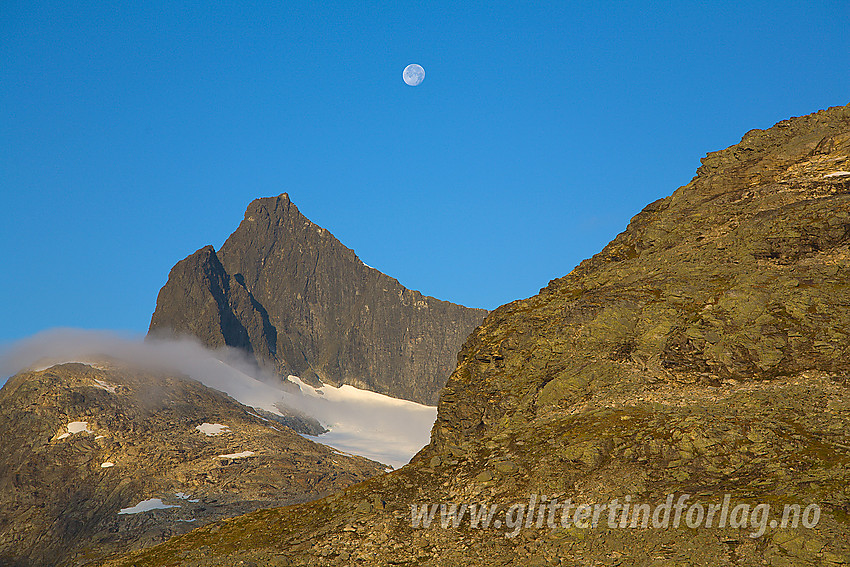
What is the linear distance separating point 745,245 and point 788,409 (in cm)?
1772

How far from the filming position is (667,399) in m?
45.6

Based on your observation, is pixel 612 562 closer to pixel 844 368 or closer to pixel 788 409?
pixel 788 409

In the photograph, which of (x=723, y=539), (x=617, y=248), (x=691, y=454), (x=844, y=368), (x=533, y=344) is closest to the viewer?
(x=723, y=539)

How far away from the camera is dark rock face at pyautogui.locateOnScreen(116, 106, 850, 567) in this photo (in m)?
35.8

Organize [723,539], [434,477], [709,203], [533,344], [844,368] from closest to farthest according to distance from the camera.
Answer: [723,539]
[844,368]
[434,477]
[533,344]
[709,203]

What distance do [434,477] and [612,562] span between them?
1646cm

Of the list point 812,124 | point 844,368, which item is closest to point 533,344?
point 844,368

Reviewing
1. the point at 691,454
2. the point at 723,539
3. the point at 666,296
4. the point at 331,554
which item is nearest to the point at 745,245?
the point at 666,296

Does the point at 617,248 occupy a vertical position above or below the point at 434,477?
above

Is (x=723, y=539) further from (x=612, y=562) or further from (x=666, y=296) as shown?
(x=666, y=296)

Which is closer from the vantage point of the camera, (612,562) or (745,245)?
(612,562)

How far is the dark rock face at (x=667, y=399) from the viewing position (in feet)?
117

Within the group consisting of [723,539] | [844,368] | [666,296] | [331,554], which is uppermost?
[666,296]

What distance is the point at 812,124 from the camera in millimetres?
64688
